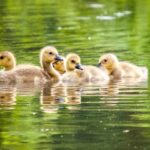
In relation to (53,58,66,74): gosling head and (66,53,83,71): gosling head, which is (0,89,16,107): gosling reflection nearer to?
(66,53,83,71): gosling head

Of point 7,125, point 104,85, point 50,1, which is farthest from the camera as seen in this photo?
point 50,1

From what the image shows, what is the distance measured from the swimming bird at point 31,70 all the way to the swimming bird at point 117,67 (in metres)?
0.57

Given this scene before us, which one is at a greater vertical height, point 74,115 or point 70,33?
point 70,33

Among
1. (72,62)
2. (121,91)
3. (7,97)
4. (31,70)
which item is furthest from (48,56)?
(7,97)

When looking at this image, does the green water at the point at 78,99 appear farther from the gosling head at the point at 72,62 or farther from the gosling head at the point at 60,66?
the gosling head at the point at 72,62

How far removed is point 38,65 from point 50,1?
38.1 ft

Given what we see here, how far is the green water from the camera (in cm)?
890

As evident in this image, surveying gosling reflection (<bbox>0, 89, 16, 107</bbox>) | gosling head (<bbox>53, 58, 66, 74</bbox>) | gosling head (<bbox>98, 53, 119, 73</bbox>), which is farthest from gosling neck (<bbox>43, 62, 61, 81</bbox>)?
gosling reflection (<bbox>0, 89, 16, 107</bbox>)

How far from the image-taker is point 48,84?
40.4 feet

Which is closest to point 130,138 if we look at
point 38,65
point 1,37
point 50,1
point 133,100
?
point 133,100

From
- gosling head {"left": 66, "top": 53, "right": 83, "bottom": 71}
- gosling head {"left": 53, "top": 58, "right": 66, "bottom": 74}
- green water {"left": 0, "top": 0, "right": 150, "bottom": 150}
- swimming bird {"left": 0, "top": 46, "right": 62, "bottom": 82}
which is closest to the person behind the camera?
green water {"left": 0, "top": 0, "right": 150, "bottom": 150}

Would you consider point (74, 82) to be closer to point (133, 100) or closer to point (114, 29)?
point (133, 100)

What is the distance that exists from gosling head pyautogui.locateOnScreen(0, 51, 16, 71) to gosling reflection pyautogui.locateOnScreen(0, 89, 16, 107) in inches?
37.0

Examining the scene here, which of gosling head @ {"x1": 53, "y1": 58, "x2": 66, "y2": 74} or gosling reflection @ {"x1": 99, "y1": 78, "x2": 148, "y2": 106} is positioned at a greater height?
gosling head @ {"x1": 53, "y1": 58, "x2": 66, "y2": 74}
